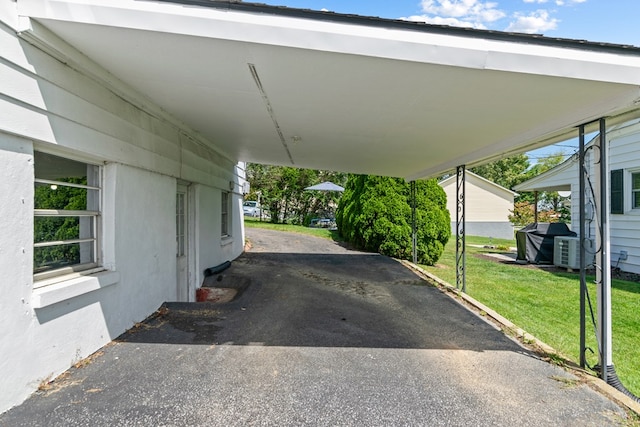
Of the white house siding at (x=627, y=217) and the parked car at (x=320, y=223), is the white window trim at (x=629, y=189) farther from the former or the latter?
the parked car at (x=320, y=223)

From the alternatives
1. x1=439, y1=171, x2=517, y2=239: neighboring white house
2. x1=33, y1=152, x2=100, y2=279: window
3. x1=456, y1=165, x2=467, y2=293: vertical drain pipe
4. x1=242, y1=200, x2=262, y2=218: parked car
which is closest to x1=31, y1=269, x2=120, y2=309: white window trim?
x1=33, y1=152, x2=100, y2=279: window

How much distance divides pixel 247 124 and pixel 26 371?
149 inches

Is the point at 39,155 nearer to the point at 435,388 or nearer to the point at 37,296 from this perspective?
the point at 37,296

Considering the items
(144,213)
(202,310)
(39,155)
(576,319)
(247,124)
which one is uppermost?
(247,124)

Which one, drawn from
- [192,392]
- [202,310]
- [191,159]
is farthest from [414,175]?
[192,392]

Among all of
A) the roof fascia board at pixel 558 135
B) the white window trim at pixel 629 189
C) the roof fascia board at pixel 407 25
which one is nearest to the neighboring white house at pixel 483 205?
the white window trim at pixel 629 189

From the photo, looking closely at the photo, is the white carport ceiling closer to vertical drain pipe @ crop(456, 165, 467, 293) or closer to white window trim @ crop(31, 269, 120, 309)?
white window trim @ crop(31, 269, 120, 309)

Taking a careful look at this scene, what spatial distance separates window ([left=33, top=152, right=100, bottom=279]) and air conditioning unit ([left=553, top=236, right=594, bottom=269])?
36.1ft

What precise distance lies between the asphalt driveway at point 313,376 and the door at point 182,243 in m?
1.44

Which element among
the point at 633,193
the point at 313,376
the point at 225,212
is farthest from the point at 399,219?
the point at 313,376

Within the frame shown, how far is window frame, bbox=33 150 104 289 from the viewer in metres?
2.87

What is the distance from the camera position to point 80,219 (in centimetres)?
348

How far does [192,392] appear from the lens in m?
2.73

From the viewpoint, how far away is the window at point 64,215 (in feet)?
9.57
